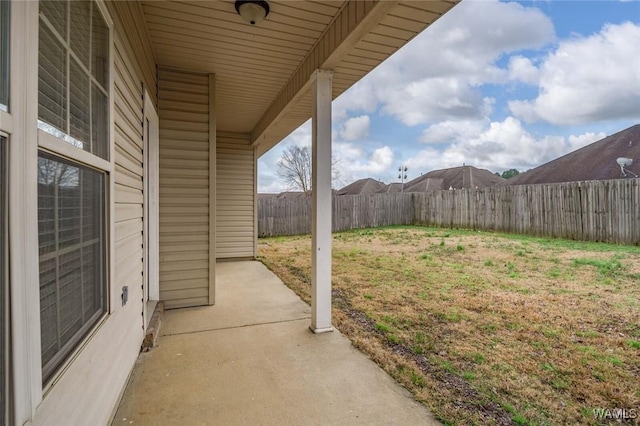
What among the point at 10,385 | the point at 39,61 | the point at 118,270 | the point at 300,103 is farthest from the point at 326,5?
the point at 10,385

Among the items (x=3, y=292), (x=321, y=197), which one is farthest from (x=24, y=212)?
(x=321, y=197)

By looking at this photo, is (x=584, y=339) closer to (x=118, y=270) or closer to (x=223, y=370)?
(x=223, y=370)

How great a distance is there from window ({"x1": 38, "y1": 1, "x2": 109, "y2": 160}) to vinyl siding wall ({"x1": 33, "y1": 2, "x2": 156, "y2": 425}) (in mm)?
236

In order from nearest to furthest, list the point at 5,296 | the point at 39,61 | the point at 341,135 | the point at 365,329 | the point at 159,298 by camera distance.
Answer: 1. the point at 5,296
2. the point at 39,61
3. the point at 365,329
4. the point at 159,298
5. the point at 341,135

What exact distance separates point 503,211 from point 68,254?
35.9 ft

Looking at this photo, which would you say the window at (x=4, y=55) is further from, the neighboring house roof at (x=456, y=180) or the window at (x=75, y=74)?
the neighboring house roof at (x=456, y=180)

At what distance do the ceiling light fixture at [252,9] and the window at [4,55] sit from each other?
178cm

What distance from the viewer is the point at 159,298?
11.7 feet

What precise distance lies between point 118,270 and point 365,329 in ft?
7.03

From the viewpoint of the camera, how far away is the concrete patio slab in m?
1.81

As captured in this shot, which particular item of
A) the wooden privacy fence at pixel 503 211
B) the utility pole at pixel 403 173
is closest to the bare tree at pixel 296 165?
the wooden privacy fence at pixel 503 211

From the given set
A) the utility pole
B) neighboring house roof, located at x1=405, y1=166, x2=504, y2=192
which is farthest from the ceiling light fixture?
the utility pole

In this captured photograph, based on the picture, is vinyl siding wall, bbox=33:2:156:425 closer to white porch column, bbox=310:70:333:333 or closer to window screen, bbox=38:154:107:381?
window screen, bbox=38:154:107:381

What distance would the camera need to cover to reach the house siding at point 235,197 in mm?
6426
